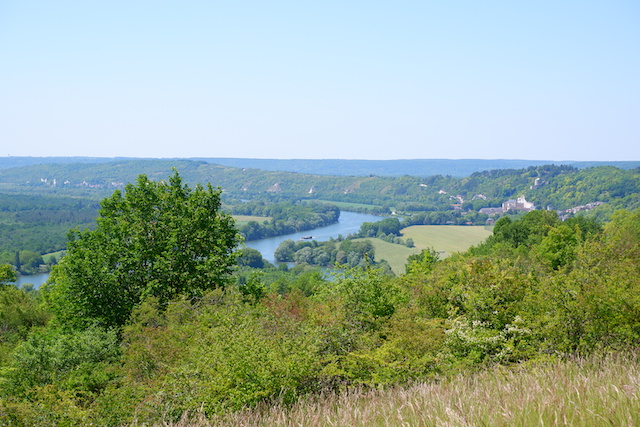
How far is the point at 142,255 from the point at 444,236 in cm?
12741

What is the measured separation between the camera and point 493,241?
2266 inches

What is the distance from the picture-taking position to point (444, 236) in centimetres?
13938

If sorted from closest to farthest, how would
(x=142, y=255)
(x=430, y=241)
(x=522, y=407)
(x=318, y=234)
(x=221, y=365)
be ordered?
1. (x=522, y=407)
2. (x=221, y=365)
3. (x=142, y=255)
4. (x=430, y=241)
5. (x=318, y=234)

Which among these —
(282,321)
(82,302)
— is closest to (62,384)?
(282,321)

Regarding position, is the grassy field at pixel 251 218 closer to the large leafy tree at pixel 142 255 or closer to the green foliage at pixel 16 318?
the green foliage at pixel 16 318

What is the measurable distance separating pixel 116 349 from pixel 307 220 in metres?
162

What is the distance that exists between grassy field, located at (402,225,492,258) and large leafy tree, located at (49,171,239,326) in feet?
305

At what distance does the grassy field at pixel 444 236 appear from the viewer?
11962 cm

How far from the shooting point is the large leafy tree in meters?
17.6

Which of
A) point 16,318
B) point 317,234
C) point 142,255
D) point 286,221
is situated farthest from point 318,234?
point 142,255

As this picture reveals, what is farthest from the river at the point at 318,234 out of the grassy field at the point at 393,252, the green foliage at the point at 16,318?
the green foliage at the point at 16,318

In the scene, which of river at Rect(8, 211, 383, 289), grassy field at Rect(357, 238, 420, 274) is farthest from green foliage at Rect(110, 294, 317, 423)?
river at Rect(8, 211, 383, 289)

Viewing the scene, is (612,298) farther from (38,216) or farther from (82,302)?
(38,216)

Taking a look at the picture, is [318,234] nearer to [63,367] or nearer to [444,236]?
[444,236]
